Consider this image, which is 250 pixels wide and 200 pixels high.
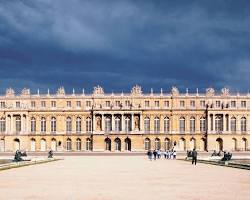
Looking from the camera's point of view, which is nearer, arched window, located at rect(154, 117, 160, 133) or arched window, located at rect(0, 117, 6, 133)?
arched window, located at rect(154, 117, 160, 133)

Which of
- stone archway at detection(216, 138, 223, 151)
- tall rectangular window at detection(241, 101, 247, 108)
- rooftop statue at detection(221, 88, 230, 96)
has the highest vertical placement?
rooftop statue at detection(221, 88, 230, 96)

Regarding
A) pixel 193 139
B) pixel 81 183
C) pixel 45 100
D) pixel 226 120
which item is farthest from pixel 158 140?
pixel 81 183

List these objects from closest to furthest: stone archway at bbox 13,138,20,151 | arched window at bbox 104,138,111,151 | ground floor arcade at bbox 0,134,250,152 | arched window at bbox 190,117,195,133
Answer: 1. ground floor arcade at bbox 0,134,250,152
2. arched window at bbox 190,117,195,133
3. arched window at bbox 104,138,111,151
4. stone archway at bbox 13,138,20,151

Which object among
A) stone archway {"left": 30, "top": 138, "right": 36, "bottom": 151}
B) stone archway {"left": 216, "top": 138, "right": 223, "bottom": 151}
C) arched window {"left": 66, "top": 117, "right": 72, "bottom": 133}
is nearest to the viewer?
stone archway {"left": 216, "top": 138, "right": 223, "bottom": 151}

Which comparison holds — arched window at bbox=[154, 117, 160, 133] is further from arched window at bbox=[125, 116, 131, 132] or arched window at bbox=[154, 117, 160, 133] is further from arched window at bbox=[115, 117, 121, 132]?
arched window at bbox=[115, 117, 121, 132]

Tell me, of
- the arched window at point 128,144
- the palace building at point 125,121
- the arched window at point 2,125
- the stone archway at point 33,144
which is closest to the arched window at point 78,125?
the palace building at point 125,121

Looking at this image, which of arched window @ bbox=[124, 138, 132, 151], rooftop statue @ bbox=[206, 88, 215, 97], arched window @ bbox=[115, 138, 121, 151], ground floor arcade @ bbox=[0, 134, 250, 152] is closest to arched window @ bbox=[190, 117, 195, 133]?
ground floor arcade @ bbox=[0, 134, 250, 152]

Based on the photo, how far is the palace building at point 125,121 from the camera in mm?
105125

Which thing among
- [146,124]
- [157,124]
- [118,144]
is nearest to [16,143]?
[118,144]

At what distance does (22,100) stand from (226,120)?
1745 inches

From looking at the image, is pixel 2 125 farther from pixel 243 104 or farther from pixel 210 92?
pixel 243 104

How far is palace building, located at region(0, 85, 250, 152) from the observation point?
105 m

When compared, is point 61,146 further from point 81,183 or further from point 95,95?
point 81,183

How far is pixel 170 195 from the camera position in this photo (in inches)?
824
